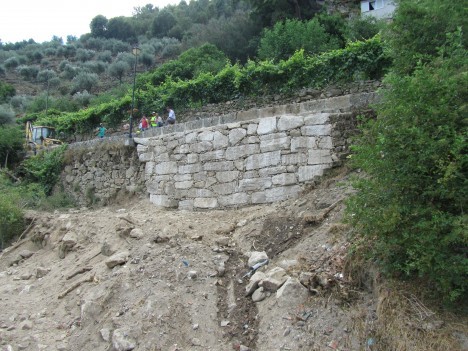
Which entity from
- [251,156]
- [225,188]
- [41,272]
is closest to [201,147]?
[225,188]

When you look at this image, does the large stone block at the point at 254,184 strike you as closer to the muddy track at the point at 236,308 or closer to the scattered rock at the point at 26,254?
the muddy track at the point at 236,308

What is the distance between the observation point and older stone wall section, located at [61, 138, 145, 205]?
11.0 m

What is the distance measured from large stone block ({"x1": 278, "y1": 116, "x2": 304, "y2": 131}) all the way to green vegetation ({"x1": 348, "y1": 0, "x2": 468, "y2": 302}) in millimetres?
3064

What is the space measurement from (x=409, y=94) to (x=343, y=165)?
3175 millimetres

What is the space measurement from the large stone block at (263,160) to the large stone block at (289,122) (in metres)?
0.47

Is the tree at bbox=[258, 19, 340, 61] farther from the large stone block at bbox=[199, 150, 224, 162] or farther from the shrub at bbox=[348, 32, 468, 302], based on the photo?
the shrub at bbox=[348, 32, 468, 302]

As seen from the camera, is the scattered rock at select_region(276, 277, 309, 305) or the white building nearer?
the scattered rock at select_region(276, 277, 309, 305)

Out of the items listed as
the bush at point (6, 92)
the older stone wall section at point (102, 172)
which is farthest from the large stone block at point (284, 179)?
the bush at point (6, 92)

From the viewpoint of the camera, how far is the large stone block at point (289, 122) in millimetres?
7785

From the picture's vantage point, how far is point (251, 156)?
8250mm

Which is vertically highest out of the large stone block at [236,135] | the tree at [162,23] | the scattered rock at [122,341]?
the tree at [162,23]

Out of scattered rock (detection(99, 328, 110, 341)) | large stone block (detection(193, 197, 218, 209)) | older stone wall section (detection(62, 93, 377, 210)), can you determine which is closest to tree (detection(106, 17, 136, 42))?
older stone wall section (detection(62, 93, 377, 210))

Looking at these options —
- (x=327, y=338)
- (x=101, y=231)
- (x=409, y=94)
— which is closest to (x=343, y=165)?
(x=409, y=94)

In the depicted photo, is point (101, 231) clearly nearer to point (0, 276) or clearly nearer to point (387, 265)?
point (0, 276)
